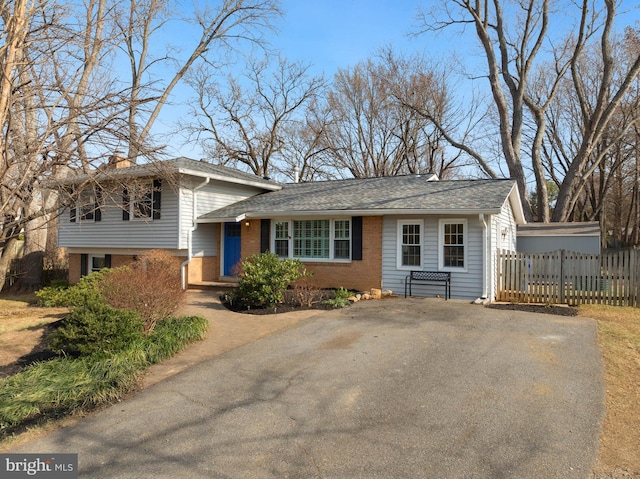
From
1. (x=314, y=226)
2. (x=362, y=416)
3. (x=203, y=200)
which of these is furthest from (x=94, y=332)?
(x=203, y=200)

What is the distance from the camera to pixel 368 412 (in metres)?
4.68

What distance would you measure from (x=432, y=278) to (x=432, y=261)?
605mm

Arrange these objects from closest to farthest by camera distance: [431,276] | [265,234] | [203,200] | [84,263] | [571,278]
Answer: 1. [571,278]
2. [431,276]
3. [265,234]
4. [203,200]
5. [84,263]

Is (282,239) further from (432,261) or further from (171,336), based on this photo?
(171,336)

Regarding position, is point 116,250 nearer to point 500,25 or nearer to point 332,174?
point 332,174

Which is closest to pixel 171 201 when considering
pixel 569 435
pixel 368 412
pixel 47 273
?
pixel 47 273

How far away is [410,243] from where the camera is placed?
43.8 feet

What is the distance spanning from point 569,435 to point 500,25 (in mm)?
26919

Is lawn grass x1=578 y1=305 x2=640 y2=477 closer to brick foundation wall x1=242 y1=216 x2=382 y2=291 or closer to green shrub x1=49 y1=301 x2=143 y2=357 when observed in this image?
brick foundation wall x1=242 y1=216 x2=382 y2=291

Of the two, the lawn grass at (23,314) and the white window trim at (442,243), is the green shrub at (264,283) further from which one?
the white window trim at (442,243)

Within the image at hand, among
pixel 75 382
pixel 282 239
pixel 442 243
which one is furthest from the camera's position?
pixel 282 239

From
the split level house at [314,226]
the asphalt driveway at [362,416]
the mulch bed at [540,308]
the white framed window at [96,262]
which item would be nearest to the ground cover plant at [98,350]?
the asphalt driveway at [362,416]

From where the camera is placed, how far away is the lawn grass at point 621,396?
3695 mm

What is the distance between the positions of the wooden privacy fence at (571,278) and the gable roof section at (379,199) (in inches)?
82.1
